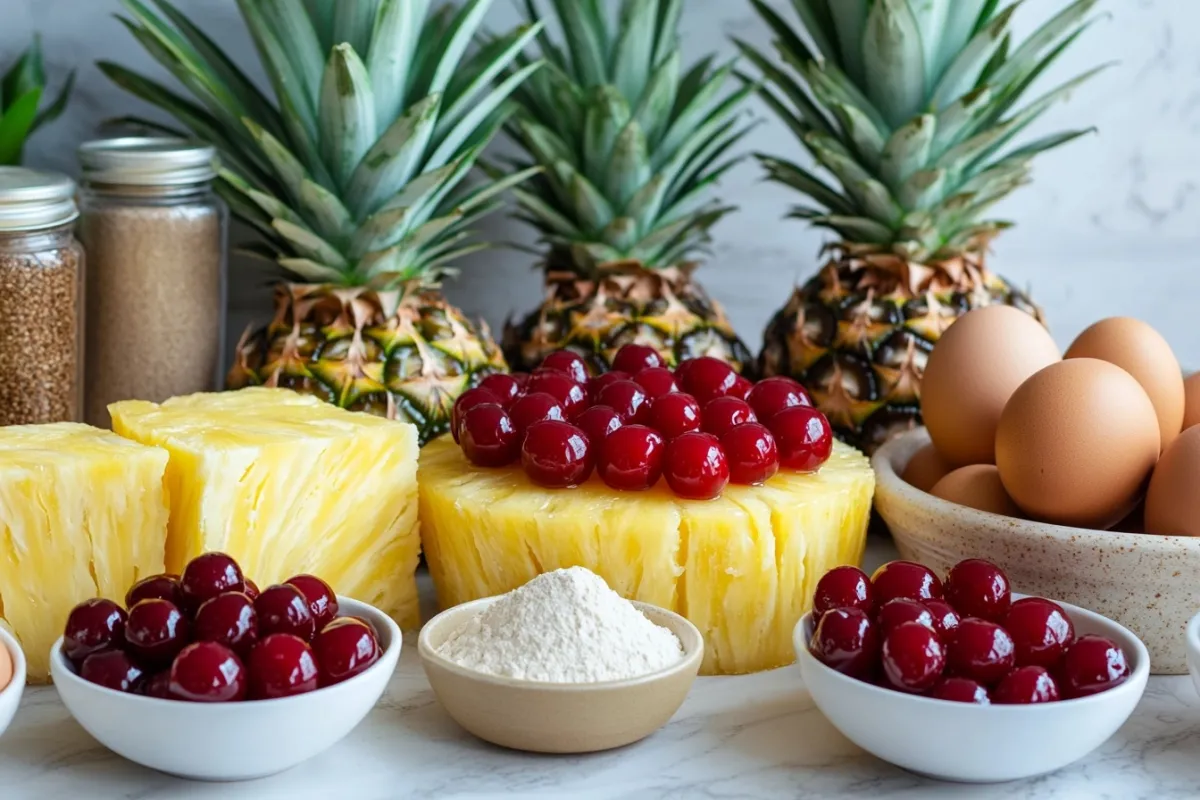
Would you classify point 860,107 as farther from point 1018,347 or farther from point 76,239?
point 76,239

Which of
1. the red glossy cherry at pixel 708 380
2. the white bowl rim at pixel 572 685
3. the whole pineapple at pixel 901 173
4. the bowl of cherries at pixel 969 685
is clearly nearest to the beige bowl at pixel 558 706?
the white bowl rim at pixel 572 685

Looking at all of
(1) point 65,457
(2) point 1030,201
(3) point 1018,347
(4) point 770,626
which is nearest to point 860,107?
(3) point 1018,347

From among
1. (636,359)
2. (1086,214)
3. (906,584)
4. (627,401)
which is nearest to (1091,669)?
(906,584)

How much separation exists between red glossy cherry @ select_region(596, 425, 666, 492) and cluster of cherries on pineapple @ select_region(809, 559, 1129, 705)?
0.60 ft

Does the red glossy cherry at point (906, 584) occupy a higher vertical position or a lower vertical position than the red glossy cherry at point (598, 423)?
lower

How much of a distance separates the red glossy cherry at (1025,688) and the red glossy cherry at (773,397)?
0.37 meters

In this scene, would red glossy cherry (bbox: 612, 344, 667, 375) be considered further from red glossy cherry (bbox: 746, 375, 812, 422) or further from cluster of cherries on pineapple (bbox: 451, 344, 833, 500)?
red glossy cherry (bbox: 746, 375, 812, 422)

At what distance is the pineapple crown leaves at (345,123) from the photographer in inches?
51.3

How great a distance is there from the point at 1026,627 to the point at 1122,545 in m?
0.18

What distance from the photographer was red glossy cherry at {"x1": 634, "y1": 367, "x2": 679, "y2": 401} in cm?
124

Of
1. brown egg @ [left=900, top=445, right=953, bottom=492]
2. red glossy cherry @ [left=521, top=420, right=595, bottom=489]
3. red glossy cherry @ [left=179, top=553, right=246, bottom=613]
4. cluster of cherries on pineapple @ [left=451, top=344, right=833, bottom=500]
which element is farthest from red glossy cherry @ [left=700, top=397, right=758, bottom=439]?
red glossy cherry @ [left=179, top=553, right=246, bottom=613]

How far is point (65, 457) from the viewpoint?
103 centimetres

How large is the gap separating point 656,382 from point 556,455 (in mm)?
174

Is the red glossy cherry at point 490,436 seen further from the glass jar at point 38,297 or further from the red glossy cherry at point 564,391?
the glass jar at point 38,297
